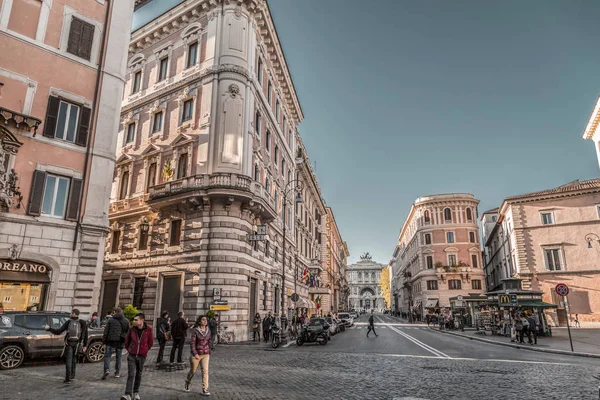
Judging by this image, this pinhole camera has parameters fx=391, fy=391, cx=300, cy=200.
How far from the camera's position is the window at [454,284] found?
2325 inches

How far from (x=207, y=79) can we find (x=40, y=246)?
46.9 feet

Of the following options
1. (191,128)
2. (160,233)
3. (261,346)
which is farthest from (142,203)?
(261,346)

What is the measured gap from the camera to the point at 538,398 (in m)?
8.38

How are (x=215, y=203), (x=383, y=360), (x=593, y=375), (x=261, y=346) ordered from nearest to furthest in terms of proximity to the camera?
(x=593, y=375)
(x=383, y=360)
(x=261, y=346)
(x=215, y=203)

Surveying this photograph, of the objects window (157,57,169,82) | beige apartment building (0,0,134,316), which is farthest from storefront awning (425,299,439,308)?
beige apartment building (0,0,134,316)

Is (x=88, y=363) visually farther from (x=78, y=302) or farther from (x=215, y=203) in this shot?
(x=215, y=203)

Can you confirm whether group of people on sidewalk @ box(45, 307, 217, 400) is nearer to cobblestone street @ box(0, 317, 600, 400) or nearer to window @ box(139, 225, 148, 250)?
cobblestone street @ box(0, 317, 600, 400)

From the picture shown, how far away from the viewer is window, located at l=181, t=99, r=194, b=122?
85.7 ft

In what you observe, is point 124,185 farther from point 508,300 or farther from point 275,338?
point 508,300

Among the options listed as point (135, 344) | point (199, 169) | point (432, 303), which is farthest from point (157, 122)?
point (432, 303)

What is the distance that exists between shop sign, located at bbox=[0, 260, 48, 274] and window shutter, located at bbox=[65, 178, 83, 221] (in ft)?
7.35

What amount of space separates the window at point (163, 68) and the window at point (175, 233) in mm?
11466

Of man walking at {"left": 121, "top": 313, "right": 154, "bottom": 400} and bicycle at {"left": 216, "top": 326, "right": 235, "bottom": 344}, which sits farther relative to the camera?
bicycle at {"left": 216, "top": 326, "right": 235, "bottom": 344}

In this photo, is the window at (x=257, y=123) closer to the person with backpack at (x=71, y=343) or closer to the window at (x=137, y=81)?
the window at (x=137, y=81)
